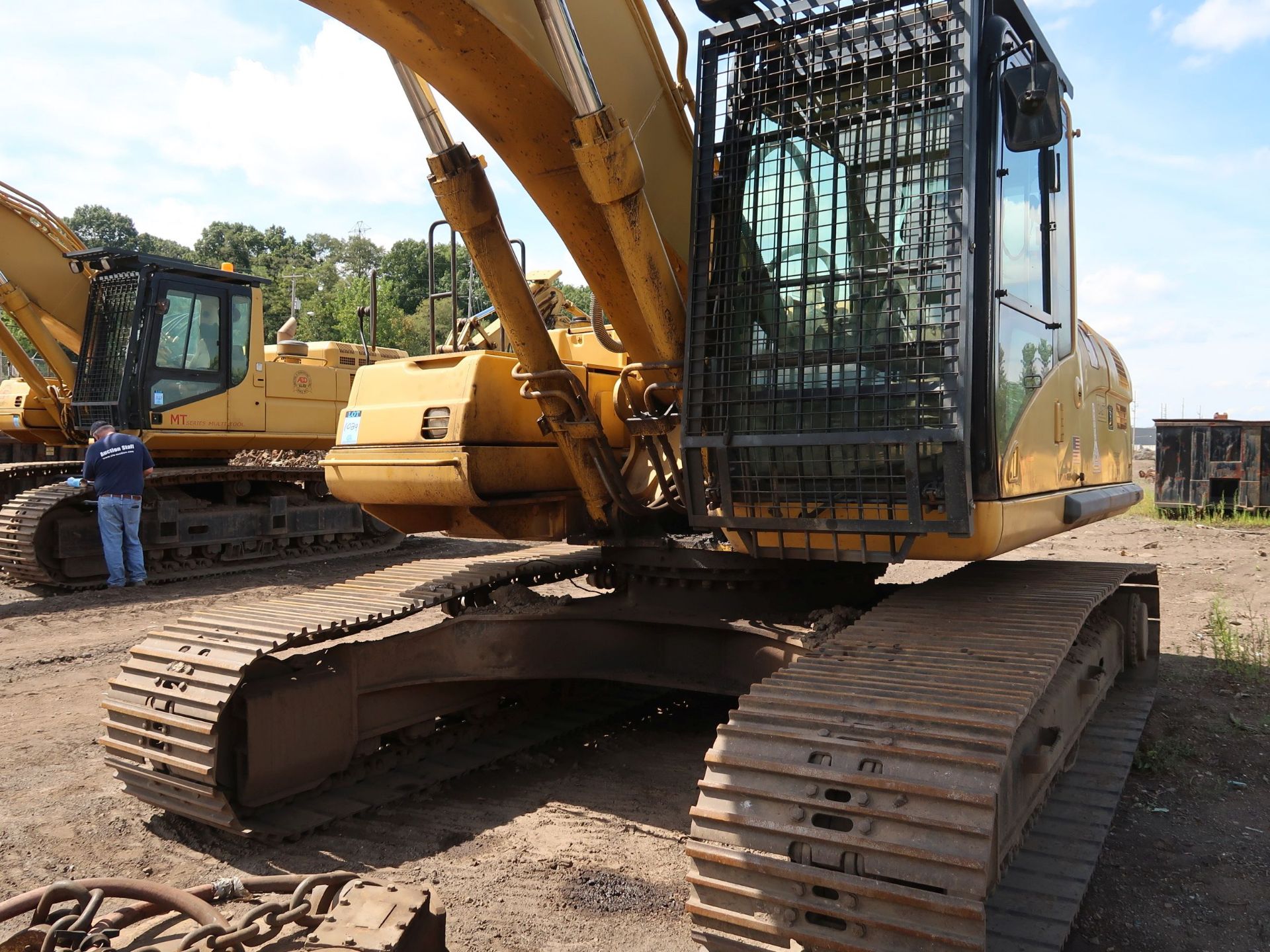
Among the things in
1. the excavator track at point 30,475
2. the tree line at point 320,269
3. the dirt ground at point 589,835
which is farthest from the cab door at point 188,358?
the tree line at point 320,269

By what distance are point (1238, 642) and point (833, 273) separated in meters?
5.79

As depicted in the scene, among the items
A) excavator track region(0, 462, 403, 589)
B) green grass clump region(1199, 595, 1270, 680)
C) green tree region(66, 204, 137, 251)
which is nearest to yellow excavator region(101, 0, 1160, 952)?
green grass clump region(1199, 595, 1270, 680)

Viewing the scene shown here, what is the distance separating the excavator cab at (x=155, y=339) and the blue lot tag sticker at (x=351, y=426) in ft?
23.6

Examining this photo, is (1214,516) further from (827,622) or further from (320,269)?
(320,269)

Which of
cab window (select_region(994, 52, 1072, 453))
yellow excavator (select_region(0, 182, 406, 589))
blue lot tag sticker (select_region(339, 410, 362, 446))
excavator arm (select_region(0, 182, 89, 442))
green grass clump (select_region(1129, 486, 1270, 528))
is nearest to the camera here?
cab window (select_region(994, 52, 1072, 453))

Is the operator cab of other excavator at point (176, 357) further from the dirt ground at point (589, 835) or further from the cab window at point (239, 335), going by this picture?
the dirt ground at point (589, 835)

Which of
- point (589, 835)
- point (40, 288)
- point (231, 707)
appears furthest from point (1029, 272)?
point (40, 288)

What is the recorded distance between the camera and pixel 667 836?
13.3 feet

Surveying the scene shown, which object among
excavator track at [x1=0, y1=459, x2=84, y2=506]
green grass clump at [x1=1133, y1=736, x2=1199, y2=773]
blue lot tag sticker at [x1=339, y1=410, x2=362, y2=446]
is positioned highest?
blue lot tag sticker at [x1=339, y1=410, x2=362, y2=446]

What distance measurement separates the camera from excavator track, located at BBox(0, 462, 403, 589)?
1024 cm

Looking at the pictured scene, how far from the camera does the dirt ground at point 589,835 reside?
11.1ft

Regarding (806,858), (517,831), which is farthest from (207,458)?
(806,858)

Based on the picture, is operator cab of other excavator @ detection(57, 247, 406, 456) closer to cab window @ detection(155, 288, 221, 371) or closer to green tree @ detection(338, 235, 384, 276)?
cab window @ detection(155, 288, 221, 371)

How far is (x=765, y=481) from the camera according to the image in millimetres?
3654
